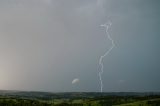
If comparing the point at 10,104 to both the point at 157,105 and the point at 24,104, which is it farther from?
the point at 157,105

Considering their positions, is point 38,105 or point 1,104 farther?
point 38,105

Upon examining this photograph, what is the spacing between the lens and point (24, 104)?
193 meters

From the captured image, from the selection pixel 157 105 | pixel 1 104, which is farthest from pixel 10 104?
pixel 157 105

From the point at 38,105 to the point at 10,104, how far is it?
2202 centimetres

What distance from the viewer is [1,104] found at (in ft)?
608

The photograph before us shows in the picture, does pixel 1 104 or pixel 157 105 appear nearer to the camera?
pixel 1 104

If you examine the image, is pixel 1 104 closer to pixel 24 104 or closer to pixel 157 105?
pixel 24 104

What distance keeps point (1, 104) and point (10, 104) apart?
700 centimetres

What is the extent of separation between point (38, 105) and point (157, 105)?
96504mm

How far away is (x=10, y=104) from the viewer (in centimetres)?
18938

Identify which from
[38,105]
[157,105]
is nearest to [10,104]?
[38,105]

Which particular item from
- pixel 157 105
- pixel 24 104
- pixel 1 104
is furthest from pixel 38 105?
pixel 157 105

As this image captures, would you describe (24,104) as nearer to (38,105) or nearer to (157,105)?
(38,105)
